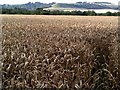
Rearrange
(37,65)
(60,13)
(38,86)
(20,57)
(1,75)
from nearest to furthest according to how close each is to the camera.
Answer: (38,86), (1,75), (37,65), (20,57), (60,13)

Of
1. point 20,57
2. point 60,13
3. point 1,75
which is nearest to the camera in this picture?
point 1,75

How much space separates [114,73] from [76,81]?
1243mm

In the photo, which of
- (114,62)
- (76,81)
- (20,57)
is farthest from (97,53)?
(76,81)

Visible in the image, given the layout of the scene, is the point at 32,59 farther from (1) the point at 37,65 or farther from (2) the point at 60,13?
(2) the point at 60,13

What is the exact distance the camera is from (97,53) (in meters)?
7.80

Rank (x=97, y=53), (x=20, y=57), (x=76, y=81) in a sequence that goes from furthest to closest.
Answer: (x=97, y=53) < (x=20, y=57) < (x=76, y=81)

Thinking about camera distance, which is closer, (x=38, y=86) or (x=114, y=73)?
(x=38, y=86)

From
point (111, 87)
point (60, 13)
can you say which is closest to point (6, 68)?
point (111, 87)

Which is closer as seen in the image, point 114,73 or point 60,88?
point 60,88

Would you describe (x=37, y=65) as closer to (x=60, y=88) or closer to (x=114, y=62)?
(x=60, y=88)

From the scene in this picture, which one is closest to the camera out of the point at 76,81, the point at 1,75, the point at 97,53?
the point at 76,81

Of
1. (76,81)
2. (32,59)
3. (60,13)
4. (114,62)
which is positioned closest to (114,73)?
(114,62)

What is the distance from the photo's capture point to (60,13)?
238 ft

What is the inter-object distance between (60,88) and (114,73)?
5.59ft
